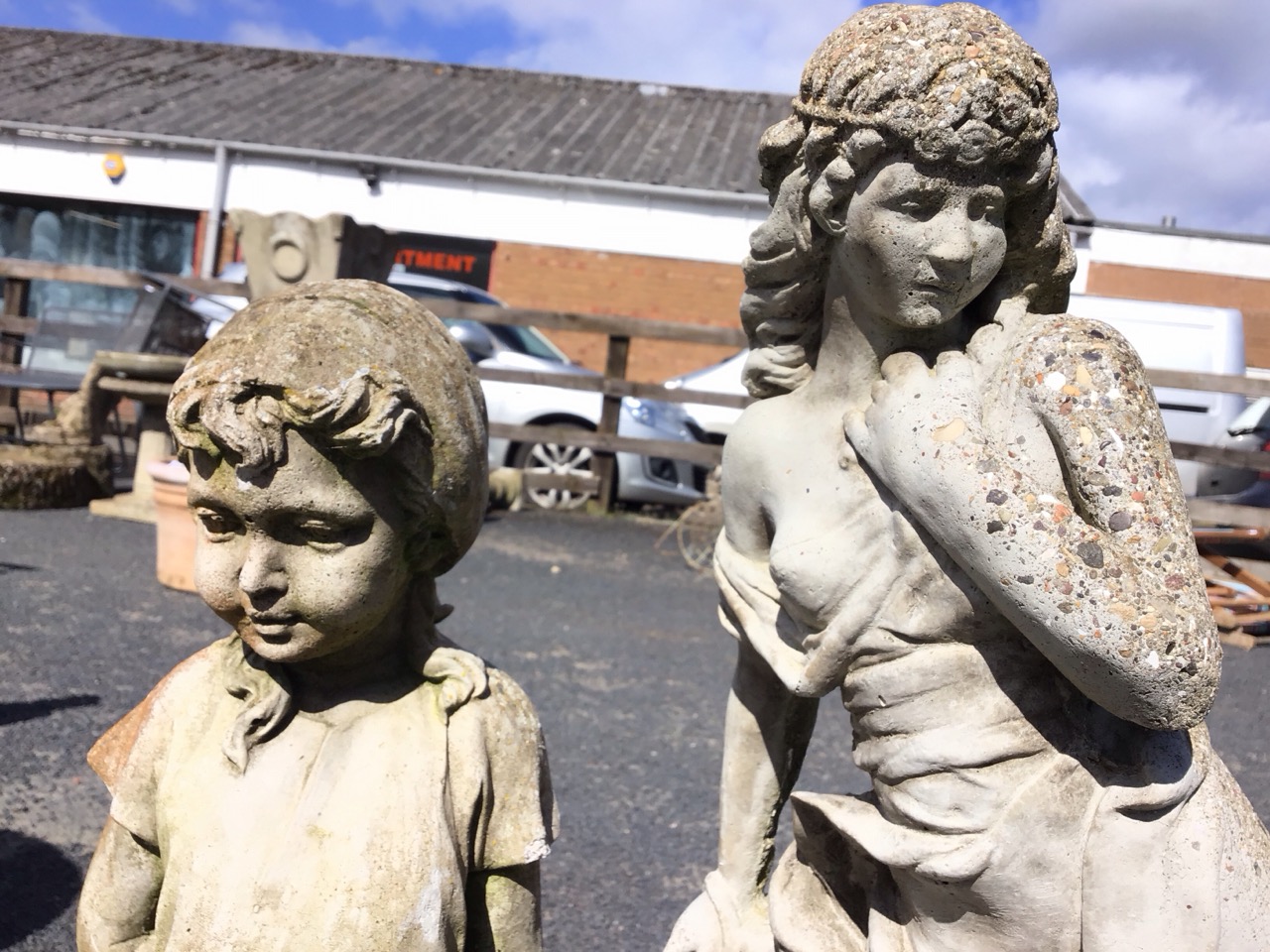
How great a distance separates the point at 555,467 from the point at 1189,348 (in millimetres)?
5011

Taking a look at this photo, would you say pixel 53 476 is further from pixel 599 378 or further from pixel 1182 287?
pixel 1182 287

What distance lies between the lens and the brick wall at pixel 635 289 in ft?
43.0

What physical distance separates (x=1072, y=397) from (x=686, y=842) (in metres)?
2.51

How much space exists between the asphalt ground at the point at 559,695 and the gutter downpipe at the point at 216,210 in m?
6.01

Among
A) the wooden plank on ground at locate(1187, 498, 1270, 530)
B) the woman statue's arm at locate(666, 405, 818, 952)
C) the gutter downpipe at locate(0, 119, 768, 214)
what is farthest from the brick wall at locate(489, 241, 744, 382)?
the woman statue's arm at locate(666, 405, 818, 952)

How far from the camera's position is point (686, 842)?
3484mm

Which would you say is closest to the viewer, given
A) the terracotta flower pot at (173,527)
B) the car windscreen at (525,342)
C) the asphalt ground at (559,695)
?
the asphalt ground at (559,695)

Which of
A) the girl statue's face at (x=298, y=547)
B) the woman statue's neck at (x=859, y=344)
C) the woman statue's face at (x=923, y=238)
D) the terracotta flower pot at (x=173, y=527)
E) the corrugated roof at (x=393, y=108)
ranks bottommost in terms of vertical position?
the terracotta flower pot at (x=173, y=527)

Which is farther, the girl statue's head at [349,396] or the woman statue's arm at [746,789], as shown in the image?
the woman statue's arm at [746,789]

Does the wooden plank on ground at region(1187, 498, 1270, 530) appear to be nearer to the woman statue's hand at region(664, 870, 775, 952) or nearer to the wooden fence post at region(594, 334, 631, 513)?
the wooden fence post at region(594, 334, 631, 513)

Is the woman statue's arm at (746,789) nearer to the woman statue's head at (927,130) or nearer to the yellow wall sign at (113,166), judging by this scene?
the woman statue's head at (927,130)

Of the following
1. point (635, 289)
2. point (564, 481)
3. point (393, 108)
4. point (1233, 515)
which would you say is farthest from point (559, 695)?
point (393, 108)

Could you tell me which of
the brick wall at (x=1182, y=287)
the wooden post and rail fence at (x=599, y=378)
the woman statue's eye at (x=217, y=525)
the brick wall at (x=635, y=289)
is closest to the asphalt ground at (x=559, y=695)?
the wooden post and rail fence at (x=599, y=378)

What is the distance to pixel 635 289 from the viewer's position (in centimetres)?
1333
